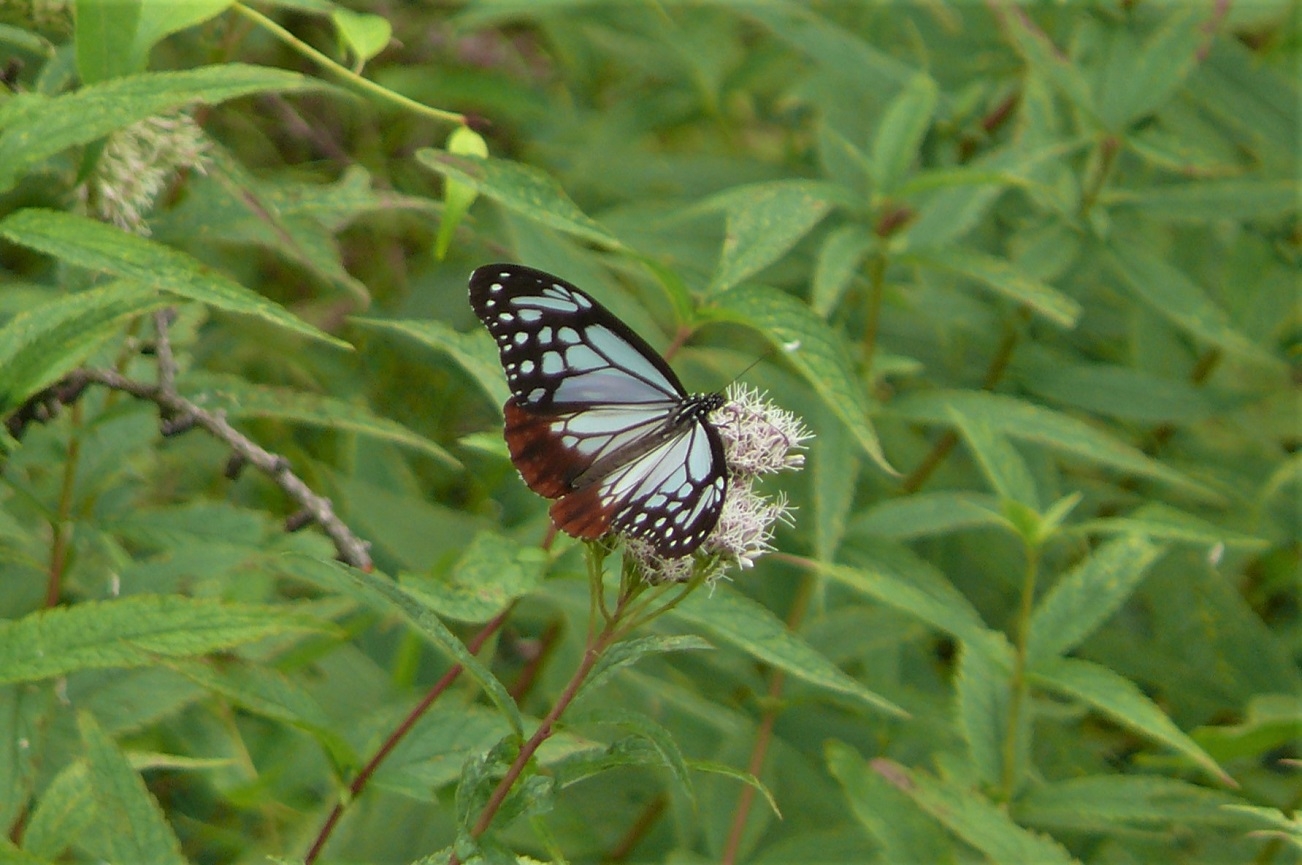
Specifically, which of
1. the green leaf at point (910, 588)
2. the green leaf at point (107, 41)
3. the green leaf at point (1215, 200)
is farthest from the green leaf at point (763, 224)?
the green leaf at point (1215, 200)

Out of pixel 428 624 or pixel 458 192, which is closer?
pixel 428 624

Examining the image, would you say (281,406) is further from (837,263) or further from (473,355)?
(837,263)

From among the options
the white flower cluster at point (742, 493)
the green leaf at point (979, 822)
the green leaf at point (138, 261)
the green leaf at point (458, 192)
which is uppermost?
the green leaf at point (458, 192)

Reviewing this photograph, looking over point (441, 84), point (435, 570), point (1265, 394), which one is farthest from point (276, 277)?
point (1265, 394)

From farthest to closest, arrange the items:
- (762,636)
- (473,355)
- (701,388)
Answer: (701,388) < (473,355) < (762,636)

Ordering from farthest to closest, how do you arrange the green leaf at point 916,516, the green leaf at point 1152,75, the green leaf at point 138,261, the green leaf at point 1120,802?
the green leaf at point 1152,75
the green leaf at point 916,516
the green leaf at point 1120,802
the green leaf at point 138,261

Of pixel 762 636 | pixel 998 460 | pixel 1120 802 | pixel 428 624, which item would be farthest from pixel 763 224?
pixel 1120 802

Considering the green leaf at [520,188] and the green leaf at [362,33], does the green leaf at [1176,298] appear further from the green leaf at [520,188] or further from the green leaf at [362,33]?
the green leaf at [362,33]
